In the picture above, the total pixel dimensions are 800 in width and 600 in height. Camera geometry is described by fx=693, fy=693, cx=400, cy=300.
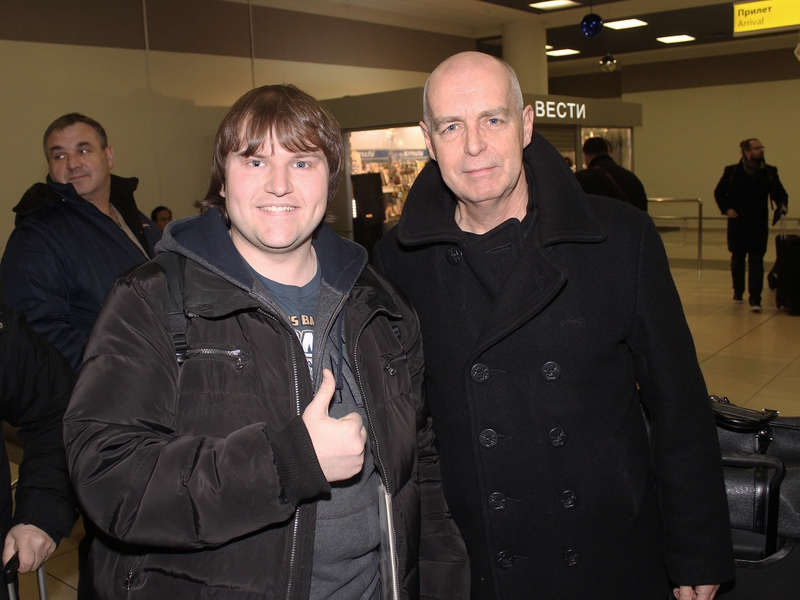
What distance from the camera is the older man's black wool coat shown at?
1.74m

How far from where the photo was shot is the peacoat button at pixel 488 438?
1.74 meters

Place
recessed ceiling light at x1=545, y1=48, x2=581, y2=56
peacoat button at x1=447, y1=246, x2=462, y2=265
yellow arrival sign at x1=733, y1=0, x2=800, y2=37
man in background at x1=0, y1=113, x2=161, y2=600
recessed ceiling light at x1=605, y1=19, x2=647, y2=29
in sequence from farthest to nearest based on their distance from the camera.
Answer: recessed ceiling light at x1=545, y1=48, x2=581, y2=56
recessed ceiling light at x1=605, y1=19, x2=647, y2=29
yellow arrival sign at x1=733, y1=0, x2=800, y2=37
man in background at x1=0, y1=113, x2=161, y2=600
peacoat button at x1=447, y1=246, x2=462, y2=265

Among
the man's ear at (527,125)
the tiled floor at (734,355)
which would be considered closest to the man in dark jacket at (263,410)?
the man's ear at (527,125)

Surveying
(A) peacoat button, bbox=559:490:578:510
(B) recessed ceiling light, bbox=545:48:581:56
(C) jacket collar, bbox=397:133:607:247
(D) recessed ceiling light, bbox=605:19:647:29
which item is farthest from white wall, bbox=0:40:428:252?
(B) recessed ceiling light, bbox=545:48:581:56

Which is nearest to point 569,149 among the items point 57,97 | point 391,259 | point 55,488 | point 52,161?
point 57,97

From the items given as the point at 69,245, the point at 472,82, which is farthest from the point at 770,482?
the point at 69,245

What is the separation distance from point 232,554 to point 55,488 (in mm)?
834

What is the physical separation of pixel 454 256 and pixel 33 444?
1.26 m

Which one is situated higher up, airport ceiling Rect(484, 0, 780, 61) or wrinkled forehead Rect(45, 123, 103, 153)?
airport ceiling Rect(484, 0, 780, 61)

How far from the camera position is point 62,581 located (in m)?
3.45

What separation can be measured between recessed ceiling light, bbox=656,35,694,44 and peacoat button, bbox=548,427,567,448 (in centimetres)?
1551

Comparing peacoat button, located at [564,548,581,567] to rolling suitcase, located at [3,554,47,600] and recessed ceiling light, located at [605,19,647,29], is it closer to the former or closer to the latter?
rolling suitcase, located at [3,554,47,600]

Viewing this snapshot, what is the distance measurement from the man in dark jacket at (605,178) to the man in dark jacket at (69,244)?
16.2ft

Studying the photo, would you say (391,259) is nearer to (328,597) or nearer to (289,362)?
(289,362)
